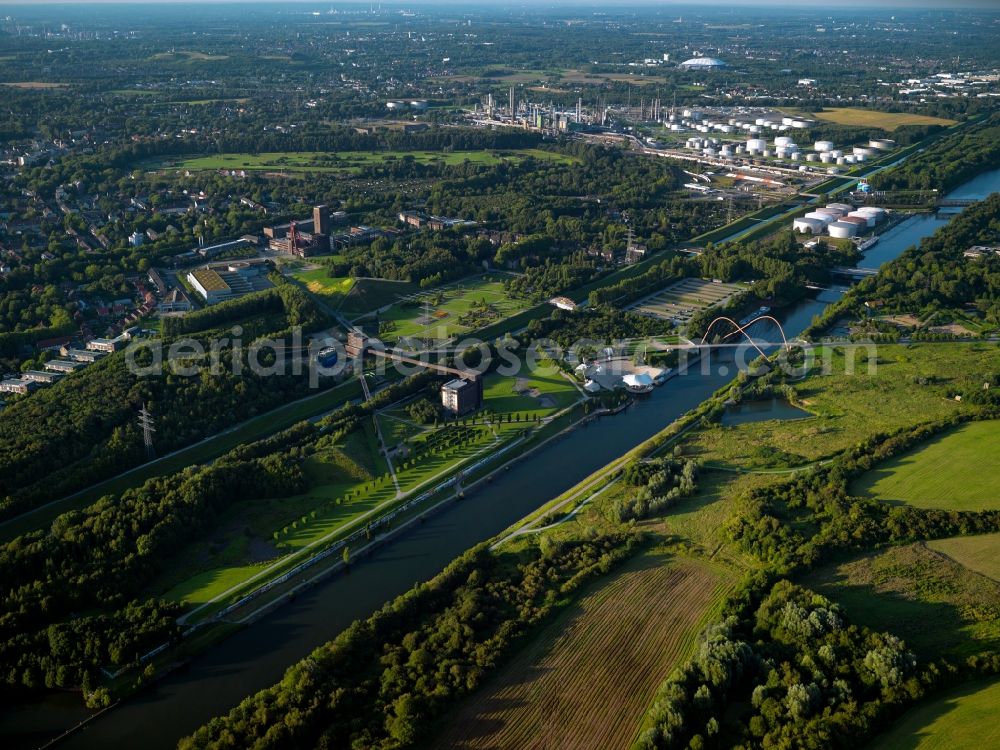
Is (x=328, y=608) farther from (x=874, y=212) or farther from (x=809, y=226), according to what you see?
(x=874, y=212)

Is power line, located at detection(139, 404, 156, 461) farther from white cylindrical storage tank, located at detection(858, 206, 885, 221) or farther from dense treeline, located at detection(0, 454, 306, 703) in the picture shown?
white cylindrical storage tank, located at detection(858, 206, 885, 221)

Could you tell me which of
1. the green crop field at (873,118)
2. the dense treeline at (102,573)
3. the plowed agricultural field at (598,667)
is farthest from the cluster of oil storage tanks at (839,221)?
the dense treeline at (102,573)

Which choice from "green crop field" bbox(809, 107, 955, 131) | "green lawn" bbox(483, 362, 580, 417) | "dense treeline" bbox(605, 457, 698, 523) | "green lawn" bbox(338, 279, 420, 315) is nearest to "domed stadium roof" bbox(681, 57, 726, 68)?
"green crop field" bbox(809, 107, 955, 131)

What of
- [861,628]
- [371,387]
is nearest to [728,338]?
[371,387]

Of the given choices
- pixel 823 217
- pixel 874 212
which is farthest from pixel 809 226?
pixel 874 212

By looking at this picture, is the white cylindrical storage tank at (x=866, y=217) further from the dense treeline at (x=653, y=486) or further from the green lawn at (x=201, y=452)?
the green lawn at (x=201, y=452)

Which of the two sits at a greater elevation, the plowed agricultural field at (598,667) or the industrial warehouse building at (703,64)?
the industrial warehouse building at (703,64)

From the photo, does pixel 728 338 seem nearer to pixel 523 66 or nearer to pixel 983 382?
pixel 983 382
